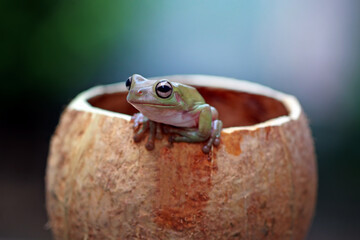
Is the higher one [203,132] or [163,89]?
[163,89]

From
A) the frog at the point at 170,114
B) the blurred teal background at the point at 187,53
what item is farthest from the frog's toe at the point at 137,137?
the blurred teal background at the point at 187,53

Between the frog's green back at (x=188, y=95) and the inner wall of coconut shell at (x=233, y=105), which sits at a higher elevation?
the frog's green back at (x=188, y=95)

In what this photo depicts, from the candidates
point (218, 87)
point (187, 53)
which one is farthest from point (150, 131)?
point (187, 53)

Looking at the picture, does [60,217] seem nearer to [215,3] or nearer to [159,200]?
[159,200]

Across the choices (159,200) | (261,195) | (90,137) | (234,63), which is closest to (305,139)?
(261,195)

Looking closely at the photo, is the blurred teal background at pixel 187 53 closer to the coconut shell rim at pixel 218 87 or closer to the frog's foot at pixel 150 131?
the coconut shell rim at pixel 218 87

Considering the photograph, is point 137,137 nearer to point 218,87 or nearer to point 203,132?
point 203,132
